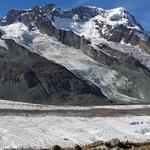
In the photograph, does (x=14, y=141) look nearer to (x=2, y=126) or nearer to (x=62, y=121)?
(x=2, y=126)

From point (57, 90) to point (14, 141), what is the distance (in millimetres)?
158174

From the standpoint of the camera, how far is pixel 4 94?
177m

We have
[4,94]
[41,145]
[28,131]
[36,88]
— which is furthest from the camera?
[36,88]

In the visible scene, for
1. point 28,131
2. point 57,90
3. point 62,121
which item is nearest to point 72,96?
point 57,90

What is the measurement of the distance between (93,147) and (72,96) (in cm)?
16280

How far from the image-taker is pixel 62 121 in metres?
57.9

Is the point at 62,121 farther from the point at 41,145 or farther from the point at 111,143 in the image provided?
the point at 111,143

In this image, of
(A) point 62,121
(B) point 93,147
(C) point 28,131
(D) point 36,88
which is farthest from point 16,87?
(B) point 93,147

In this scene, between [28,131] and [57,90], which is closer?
[28,131]

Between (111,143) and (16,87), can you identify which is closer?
(111,143)

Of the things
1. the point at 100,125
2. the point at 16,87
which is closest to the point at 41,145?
the point at 100,125

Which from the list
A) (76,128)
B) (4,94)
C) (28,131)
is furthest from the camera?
(4,94)

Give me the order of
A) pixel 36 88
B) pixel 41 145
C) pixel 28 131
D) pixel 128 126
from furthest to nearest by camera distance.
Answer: pixel 36 88 → pixel 128 126 → pixel 28 131 → pixel 41 145

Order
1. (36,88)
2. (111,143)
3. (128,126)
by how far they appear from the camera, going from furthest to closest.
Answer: (36,88) → (128,126) → (111,143)
